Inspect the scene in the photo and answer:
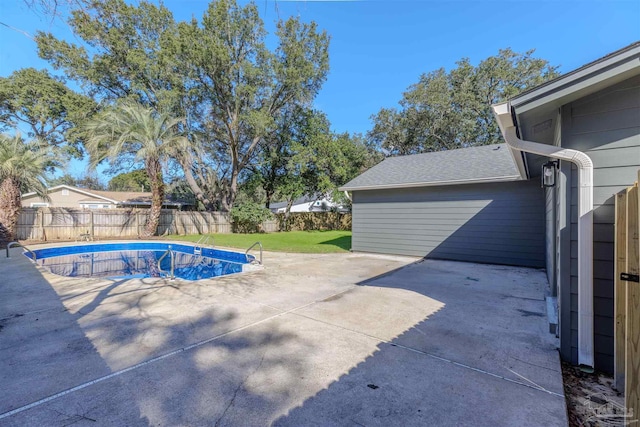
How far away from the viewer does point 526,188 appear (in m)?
7.89

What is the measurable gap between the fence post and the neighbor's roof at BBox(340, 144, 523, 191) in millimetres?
6495

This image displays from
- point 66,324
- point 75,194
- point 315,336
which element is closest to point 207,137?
point 75,194

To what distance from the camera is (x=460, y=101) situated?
21.7 meters

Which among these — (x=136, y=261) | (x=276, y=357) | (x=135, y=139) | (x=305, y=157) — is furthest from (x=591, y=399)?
(x=305, y=157)

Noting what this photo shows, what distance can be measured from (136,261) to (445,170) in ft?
38.9

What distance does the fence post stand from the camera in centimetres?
172

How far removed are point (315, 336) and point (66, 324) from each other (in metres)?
3.23

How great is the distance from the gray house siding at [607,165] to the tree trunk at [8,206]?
17.4 m

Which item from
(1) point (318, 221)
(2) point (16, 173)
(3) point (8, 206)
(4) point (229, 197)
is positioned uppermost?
(2) point (16, 173)

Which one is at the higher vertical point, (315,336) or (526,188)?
(526,188)

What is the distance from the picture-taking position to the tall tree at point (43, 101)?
57.5 feet

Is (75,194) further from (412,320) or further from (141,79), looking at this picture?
(412,320)

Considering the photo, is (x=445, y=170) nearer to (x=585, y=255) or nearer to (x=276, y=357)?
(x=585, y=255)

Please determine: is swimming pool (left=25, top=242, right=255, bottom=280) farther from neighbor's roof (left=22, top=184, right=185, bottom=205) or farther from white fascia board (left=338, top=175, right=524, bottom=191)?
neighbor's roof (left=22, top=184, right=185, bottom=205)
